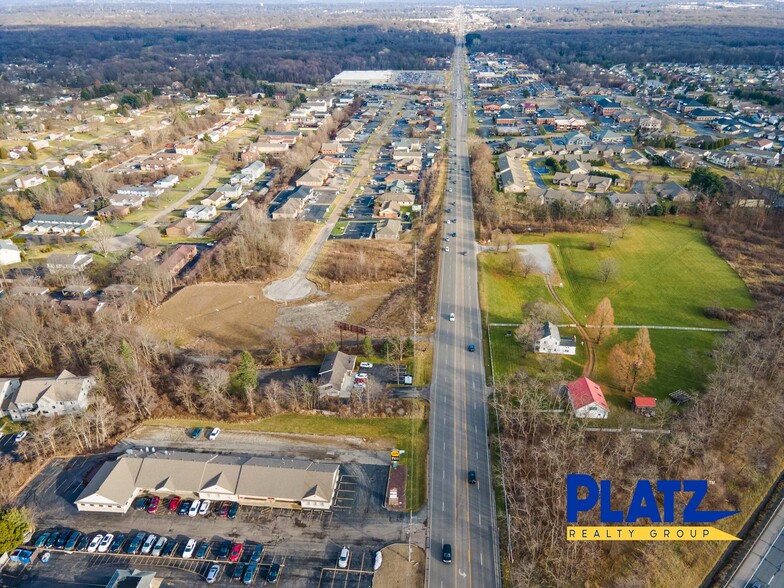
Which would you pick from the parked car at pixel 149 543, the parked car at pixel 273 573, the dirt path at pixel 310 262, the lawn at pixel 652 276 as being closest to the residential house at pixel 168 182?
the dirt path at pixel 310 262

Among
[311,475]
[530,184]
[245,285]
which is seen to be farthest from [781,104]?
[311,475]

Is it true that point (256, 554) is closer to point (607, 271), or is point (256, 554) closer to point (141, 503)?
point (141, 503)

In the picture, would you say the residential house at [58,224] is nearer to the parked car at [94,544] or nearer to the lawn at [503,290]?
the parked car at [94,544]

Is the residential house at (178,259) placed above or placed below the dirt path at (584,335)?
above

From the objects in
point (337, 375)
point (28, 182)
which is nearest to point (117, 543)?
point (337, 375)

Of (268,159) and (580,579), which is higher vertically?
(268,159)

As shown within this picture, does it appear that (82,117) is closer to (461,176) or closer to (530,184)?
(461,176)

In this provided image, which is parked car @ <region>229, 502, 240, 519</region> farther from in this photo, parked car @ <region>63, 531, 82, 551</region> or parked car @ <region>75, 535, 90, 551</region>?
parked car @ <region>63, 531, 82, 551</region>
